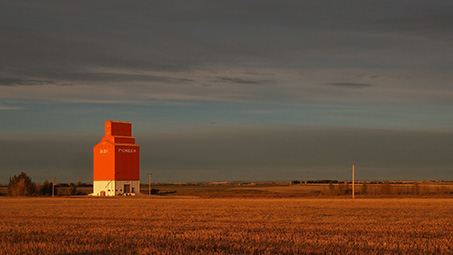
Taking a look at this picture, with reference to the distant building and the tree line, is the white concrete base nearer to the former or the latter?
the distant building

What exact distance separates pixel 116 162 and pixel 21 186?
82.6 ft

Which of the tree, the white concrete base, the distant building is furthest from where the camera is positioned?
the tree

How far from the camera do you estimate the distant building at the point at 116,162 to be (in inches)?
3696

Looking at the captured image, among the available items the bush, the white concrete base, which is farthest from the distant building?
the bush

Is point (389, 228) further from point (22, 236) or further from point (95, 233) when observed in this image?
point (22, 236)

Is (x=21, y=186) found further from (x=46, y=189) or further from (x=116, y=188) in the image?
(x=116, y=188)

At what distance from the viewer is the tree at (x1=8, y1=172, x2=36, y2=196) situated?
105000mm

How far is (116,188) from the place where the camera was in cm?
9350

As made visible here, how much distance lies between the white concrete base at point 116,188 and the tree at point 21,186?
57.5ft

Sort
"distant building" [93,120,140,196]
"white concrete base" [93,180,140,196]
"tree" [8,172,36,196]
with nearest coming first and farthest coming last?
"white concrete base" [93,180,140,196], "distant building" [93,120,140,196], "tree" [8,172,36,196]

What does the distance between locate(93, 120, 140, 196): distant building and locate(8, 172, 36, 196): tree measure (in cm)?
1707

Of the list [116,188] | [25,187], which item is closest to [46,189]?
[25,187]

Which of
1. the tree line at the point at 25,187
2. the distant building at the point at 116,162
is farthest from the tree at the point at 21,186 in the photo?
the distant building at the point at 116,162

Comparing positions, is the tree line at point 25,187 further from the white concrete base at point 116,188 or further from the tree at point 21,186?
the white concrete base at point 116,188
